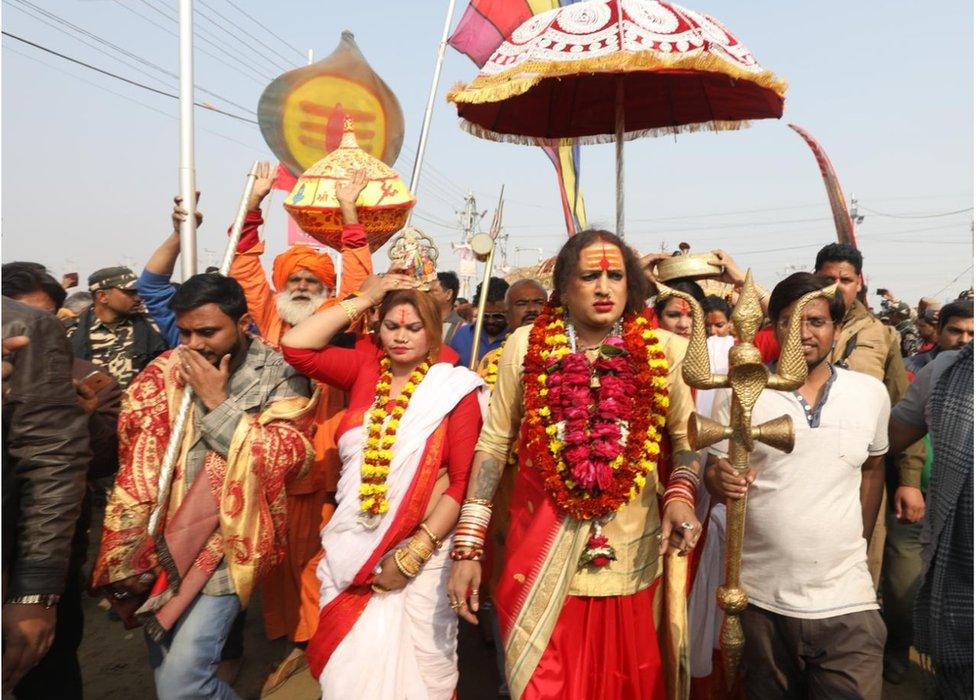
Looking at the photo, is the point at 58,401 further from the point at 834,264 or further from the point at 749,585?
the point at 834,264

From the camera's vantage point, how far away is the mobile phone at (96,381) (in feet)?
9.32

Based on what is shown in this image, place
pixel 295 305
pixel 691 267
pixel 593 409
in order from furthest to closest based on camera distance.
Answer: pixel 295 305 < pixel 691 267 < pixel 593 409

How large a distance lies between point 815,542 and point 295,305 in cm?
307

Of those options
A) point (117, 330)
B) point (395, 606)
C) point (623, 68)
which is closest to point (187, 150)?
point (117, 330)

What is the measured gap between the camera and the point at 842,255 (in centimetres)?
377

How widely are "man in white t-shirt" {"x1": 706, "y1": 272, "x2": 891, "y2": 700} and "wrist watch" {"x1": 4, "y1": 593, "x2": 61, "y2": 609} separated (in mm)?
2041

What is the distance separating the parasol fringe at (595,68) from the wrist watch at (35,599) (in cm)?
261

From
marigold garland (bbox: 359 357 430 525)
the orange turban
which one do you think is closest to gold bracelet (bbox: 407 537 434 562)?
marigold garland (bbox: 359 357 430 525)

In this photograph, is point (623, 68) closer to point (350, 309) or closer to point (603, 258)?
point (603, 258)

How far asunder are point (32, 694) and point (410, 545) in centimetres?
142

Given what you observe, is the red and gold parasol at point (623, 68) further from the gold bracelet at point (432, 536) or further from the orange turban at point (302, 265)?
the gold bracelet at point (432, 536)

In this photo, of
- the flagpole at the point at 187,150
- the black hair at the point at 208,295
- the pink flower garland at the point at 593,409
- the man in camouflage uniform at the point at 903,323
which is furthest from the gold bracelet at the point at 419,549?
the man in camouflage uniform at the point at 903,323

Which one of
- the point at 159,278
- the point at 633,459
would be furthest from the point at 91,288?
the point at 633,459

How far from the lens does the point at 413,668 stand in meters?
2.74
